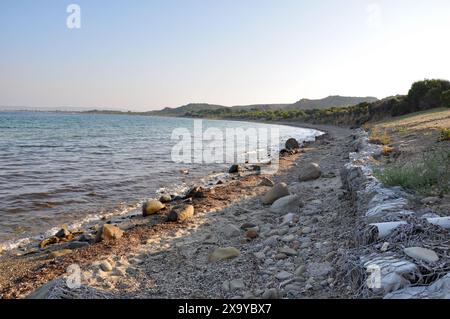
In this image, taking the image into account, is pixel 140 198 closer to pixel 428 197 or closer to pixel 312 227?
pixel 312 227

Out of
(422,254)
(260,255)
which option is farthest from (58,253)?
(422,254)

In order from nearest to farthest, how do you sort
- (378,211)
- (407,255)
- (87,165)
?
(407,255) → (378,211) → (87,165)

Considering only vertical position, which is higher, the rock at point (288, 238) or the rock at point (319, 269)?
the rock at point (319, 269)

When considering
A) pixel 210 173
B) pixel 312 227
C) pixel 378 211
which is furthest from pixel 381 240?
pixel 210 173

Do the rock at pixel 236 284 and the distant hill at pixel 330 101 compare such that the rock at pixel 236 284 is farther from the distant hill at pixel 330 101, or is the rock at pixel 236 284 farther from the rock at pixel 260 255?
the distant hill at pixel 330 101

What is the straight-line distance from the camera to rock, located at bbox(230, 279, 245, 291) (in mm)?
4965

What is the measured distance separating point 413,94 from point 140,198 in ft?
109

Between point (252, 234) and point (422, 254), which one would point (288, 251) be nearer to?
point (252, 234)

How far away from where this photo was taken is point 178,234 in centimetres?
791

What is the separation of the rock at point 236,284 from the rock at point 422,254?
7.10 feet

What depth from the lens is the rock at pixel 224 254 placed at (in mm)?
6102

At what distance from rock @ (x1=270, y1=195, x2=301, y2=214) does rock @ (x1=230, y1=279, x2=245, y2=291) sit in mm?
3554

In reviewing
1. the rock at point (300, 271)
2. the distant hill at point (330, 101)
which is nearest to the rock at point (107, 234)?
the rock at point (300, 271)

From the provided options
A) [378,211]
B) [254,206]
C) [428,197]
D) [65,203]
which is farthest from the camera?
[65,203]
